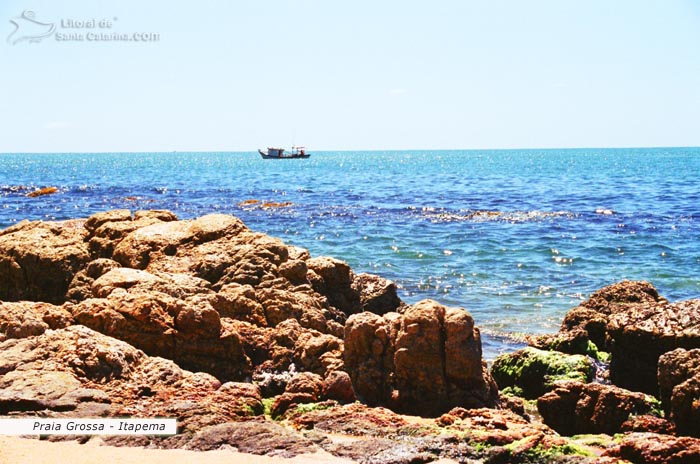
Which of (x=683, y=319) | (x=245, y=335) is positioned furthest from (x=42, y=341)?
(x=683, y=319)

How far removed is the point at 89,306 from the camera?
795cm

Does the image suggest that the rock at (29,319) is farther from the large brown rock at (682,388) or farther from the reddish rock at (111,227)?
the large brown rock at (682,388)

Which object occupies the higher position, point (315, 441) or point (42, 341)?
point (42, 341)

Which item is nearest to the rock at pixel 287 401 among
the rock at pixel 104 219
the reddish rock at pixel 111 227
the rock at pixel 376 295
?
the rock at pixel 376 295

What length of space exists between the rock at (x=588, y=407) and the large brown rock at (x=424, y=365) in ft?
2.21

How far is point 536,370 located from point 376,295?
320cm

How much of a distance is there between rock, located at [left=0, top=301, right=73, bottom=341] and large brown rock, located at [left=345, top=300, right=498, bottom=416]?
126 inches

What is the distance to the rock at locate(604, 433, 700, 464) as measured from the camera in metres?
Result: 5.59

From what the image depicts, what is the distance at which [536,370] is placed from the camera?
912 centimetres

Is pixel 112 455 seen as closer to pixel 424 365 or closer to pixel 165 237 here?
pixel 424 365

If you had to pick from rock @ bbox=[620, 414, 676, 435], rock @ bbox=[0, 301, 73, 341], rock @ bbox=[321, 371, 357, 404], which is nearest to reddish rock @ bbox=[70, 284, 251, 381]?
rock @ bbox=[0, 301, 73, 341]

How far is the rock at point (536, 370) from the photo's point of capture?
29.4ft

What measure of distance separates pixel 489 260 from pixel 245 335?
12392 millimetres

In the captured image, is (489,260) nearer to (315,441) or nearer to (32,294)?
(32,294)
